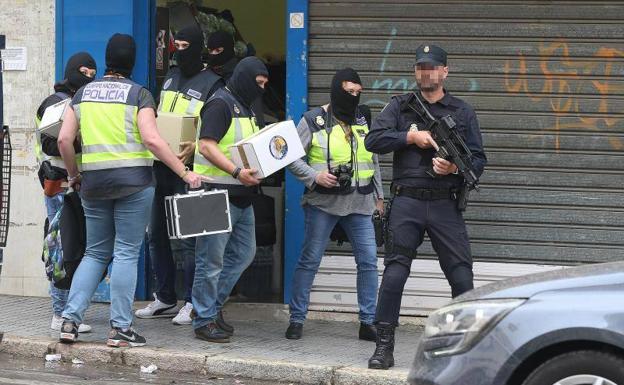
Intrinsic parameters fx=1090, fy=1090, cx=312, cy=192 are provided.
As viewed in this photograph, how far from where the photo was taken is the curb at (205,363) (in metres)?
7.02

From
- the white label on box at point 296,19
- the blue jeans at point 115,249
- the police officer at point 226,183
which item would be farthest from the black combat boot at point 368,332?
the white label on box at point 296,19

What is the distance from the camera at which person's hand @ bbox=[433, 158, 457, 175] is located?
6.84 meters

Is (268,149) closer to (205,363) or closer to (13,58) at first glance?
(205,363)

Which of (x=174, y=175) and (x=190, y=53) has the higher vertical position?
(x=190, y=53)

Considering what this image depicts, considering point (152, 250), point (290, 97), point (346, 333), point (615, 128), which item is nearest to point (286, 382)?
point (346, 333)

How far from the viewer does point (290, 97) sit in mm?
9016

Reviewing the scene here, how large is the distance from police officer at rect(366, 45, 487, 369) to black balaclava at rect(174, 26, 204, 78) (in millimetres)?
1914

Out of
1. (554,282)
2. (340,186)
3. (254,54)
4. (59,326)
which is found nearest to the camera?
(554,282)

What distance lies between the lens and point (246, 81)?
306 inches

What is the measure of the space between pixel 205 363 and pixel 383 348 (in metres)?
1.23

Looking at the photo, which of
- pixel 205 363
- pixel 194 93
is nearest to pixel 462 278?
pixel 205 363

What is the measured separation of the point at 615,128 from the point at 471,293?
367 centimetres

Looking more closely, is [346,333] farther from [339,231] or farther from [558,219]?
[558,219]

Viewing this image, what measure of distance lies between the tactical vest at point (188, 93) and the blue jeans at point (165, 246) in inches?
19.5
